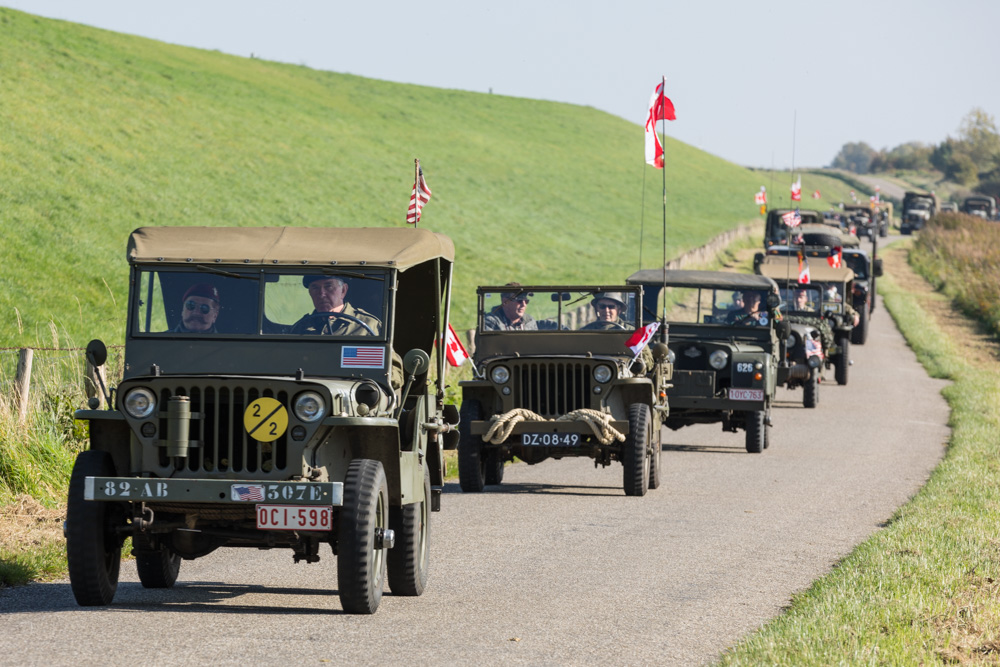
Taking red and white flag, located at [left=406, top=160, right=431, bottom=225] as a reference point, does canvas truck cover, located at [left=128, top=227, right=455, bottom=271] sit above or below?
below

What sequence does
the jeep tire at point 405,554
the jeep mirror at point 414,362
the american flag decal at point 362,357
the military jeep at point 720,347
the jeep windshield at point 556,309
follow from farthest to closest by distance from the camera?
1. the military jeep at point 720,347
2. the jeep windshield at point 556,309
3. the american flag decal at point 362,357
4. the jeep tire at point 405,554
5. the jeep mirror at point 414,362

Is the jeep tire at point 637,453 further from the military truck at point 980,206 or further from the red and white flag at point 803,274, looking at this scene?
the military truck at point 980,206

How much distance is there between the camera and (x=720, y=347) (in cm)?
1742

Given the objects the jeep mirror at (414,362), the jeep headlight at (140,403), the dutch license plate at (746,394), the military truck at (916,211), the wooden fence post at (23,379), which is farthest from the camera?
the military truck at (916,211)

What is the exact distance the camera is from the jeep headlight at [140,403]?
23.5 feet

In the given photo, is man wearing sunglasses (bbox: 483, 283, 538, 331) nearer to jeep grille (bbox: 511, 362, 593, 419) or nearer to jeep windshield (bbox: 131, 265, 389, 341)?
jeep grille (bbox: 511, 362, 593, 419)

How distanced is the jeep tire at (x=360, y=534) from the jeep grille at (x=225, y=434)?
414mm

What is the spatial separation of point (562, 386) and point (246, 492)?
21.7 feet

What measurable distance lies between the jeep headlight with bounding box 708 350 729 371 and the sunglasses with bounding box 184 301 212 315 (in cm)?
1023

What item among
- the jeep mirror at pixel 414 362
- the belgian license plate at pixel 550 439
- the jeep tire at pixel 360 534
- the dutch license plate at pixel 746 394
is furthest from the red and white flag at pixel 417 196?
the jeep tire at pixel 360 534

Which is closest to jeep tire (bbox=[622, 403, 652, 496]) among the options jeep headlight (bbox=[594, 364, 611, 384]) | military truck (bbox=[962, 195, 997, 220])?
jeep headlight (bbox=[594, 364, 611, 384])

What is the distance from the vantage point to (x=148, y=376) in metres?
7.20

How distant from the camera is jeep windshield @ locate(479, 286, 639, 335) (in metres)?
14.2

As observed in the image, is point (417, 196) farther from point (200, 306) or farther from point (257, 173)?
point (257, 173)
